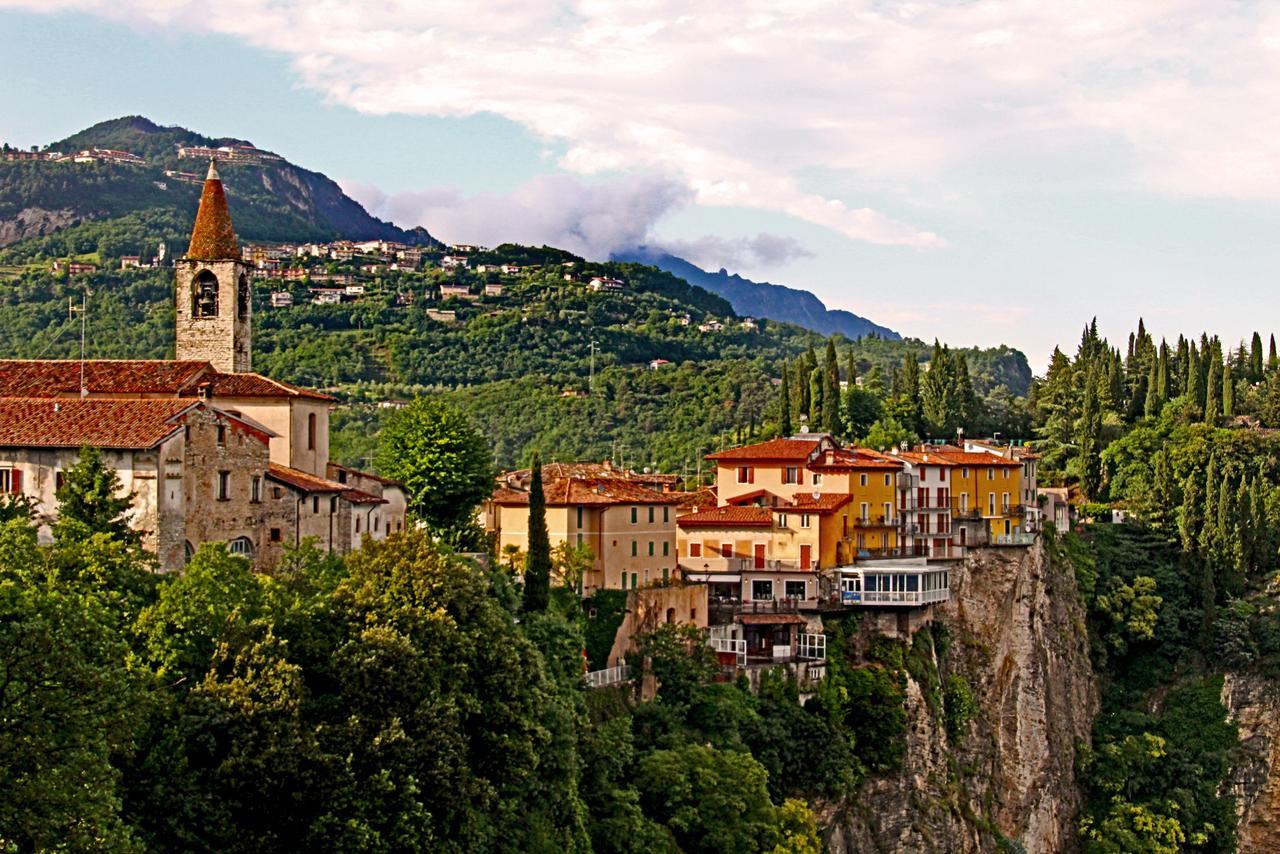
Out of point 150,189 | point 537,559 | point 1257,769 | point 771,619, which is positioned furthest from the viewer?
point 150,189

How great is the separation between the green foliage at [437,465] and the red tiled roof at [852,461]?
15.4 m

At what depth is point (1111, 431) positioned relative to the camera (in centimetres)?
10062

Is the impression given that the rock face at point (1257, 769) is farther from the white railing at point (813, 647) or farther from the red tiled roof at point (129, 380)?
the red tiled roof at point (129, 380)

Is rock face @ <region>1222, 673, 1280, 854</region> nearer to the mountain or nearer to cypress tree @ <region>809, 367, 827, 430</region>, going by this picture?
cypress tree @ <region>809, 367, 827, 430</region>

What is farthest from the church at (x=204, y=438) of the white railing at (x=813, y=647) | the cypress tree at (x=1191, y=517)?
the cypress tree at (x=1191, y=517)

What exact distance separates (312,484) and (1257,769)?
5179 cm

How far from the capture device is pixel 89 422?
40.5m

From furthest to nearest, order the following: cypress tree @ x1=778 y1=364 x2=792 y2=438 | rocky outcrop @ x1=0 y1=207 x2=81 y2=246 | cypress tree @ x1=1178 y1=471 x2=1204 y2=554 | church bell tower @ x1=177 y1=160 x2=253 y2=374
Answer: rocky outcrop @ x1=0 y1=207 x2=81 y2=246, cypress tree @ x1=778 y1=364 x2=792 y2=438, cypress tree @ x1=1178 y1=471 x2=1204 y2=554, church bell tower @ x1=177 y1=160 x2=253 y2=374

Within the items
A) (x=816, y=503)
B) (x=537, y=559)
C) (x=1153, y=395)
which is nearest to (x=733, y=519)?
(x=816, y=503)

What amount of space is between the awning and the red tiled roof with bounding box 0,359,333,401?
53.7ft

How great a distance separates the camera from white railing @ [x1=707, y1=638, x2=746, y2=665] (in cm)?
5690

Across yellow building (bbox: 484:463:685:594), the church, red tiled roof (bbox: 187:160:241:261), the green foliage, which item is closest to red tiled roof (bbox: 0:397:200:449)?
the church

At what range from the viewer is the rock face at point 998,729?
2351 inches

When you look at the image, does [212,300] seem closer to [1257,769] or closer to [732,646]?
[732,646]
